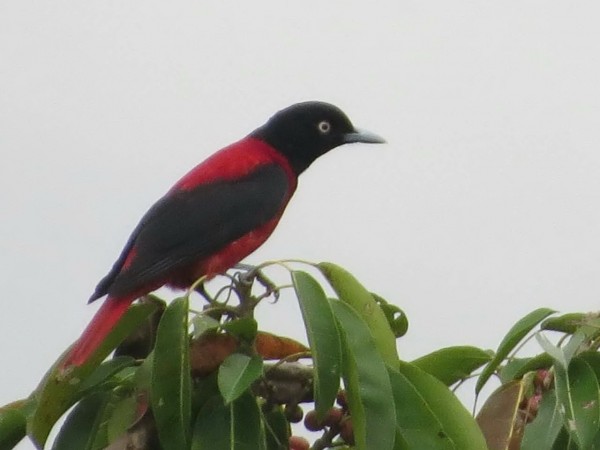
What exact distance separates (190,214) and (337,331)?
2.24 m

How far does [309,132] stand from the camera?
241 inches

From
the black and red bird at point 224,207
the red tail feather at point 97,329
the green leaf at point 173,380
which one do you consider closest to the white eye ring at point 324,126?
the black and red bird at point 224,207

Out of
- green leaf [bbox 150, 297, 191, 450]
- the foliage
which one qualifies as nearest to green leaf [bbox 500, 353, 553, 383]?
the foliage

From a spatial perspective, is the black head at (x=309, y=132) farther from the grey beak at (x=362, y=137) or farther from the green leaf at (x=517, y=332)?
the green leaf at (x=517, y=332)

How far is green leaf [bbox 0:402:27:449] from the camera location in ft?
10.7

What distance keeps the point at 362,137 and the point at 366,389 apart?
3.31 m

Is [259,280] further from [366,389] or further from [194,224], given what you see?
[194,224]

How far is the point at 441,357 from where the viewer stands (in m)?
3.50

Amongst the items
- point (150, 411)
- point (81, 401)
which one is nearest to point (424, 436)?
point (150, 411)

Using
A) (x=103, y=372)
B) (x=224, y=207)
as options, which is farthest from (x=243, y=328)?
(x=224, y=207)

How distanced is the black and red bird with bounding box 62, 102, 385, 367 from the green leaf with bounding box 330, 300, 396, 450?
119cm

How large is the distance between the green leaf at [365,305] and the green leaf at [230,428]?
0.42 meters

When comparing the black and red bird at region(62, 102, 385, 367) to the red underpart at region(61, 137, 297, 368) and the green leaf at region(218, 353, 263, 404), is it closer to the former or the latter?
the red underpart at region(61, 137, 297, 368)

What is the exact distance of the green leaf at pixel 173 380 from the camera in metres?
2.89
